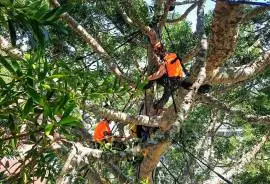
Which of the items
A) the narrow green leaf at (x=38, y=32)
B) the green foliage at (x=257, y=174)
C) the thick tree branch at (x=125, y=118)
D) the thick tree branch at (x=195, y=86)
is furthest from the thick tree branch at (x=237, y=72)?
the green foliage at (x=257, y=174)

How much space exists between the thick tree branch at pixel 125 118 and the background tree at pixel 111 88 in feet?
0.04

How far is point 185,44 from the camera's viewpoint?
870 centimetres

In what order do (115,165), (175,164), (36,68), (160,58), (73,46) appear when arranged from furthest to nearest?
(175,164) < (73,46) < (160,58) < (115,165) < (36,68)

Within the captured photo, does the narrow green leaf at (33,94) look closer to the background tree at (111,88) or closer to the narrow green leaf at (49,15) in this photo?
the background tree at (111,88)

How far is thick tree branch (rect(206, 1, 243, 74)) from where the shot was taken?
3551 mm

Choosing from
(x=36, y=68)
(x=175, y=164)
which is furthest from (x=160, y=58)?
(x=175, y=164)

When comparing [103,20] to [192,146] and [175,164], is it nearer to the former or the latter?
[192,146]

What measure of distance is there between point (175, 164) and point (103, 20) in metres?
6.17

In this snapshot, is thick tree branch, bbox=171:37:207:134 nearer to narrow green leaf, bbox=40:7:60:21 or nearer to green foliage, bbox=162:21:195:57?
narrow green leaf, bbox=40:7:60:21

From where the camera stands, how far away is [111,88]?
83.5 inches

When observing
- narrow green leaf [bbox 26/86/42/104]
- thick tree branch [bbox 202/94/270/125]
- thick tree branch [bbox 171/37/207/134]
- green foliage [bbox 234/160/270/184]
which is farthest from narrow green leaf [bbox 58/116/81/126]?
green foliage [bbox 234/160/270/184]

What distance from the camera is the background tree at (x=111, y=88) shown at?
5.70 feet

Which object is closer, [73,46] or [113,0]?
[113,0]

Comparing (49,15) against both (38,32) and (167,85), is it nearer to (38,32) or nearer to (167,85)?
(38,32)
